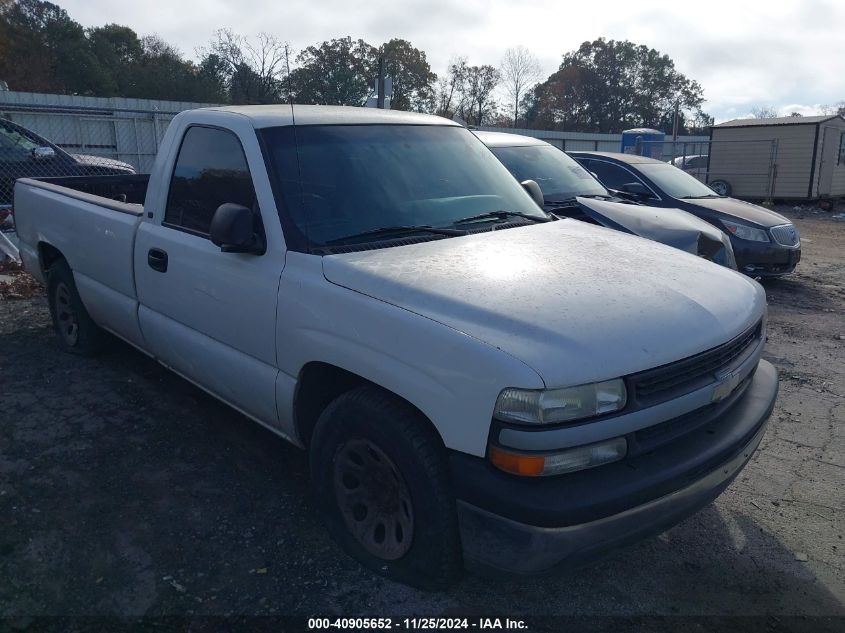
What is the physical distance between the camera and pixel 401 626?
2613mm

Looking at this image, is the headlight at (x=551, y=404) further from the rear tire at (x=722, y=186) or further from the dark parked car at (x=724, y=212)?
the rear tire at (x=722, y=186)

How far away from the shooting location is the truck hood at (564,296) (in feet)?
7.64

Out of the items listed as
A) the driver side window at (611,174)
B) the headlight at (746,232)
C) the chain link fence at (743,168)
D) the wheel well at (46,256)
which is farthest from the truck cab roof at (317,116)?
the chain link fence at (743,168)

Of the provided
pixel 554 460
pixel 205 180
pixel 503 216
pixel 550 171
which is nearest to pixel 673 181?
pixel 550 171

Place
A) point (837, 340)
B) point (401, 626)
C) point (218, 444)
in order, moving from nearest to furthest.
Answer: point (401, 626) < point (218, 444) < point (837, 340)

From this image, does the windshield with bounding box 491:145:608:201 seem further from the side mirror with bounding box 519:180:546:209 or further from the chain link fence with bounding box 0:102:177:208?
the chain link fence with bounding box 0:102:177:208

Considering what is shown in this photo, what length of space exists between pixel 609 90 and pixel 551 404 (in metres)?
65.5

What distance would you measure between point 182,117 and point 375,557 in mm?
2835

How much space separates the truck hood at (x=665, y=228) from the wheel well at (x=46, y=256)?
4996 millimetres

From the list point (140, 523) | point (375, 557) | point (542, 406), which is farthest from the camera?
point (140, 523)

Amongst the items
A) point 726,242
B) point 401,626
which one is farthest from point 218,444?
point 726,242

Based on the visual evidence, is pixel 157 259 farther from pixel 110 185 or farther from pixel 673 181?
pixel 673 181

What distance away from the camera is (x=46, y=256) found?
18.8 ft

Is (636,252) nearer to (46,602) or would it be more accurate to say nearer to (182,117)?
(182,117)
